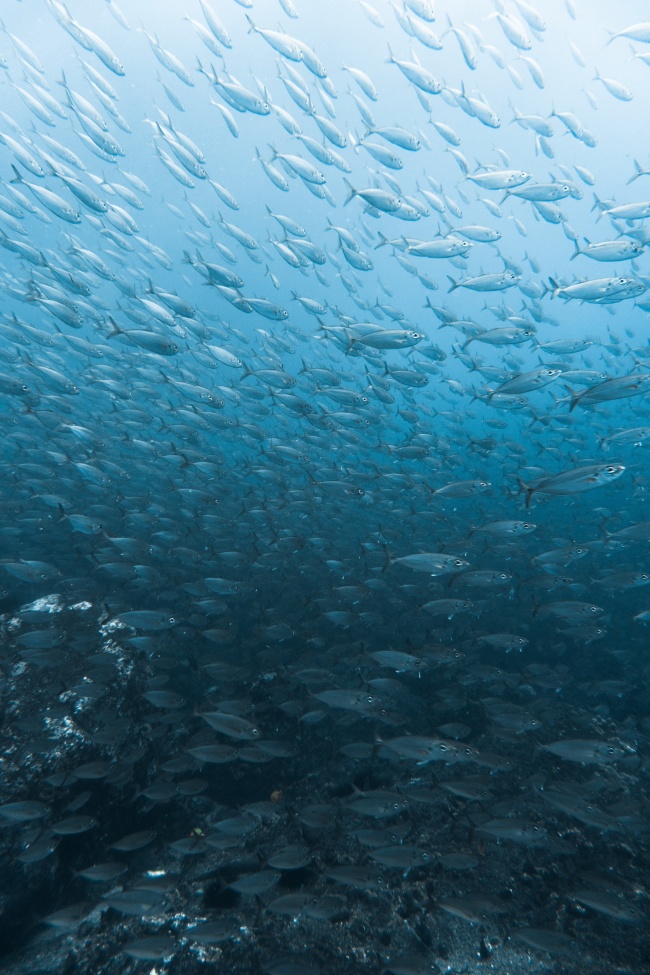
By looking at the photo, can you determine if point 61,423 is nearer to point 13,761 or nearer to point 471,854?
point 13,761

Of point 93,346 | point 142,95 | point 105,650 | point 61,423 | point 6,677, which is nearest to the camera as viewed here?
point 6,677

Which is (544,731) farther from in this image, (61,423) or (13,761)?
(61,423)

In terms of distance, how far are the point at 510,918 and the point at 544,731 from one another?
2542mm

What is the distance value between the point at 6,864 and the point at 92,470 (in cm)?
536

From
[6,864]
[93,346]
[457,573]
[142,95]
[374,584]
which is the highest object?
[142,95]

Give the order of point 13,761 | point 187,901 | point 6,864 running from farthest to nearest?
point 13,761 < point 6,864 < point 187,901

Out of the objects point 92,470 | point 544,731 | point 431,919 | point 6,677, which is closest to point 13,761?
point 6,677

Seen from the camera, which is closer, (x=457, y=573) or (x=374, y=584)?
(x=457, y=573)

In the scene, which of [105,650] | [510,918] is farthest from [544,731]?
[105,650]

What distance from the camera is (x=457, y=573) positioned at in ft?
18.3

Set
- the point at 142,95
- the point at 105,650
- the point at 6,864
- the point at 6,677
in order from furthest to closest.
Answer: the point at 142,95
the point at 105,650
the point at 6,677
the point at 6,864

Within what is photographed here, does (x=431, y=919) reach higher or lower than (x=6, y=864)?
higher

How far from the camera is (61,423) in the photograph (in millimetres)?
9109

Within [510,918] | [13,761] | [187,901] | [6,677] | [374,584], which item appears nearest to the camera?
[510,918]
